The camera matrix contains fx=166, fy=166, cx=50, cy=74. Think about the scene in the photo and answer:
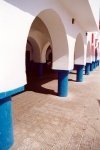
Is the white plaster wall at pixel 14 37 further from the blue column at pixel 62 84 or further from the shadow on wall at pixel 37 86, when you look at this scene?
the shadow on wall at pixel 37 86

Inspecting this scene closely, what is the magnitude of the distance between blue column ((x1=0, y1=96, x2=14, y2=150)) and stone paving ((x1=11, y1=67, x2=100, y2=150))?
9.5 inches

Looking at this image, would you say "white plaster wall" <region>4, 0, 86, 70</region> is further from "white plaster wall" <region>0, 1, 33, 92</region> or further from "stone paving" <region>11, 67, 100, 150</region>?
"stone paving" <region>11, 67, 100, 150</region>

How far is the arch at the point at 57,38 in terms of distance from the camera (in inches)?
235

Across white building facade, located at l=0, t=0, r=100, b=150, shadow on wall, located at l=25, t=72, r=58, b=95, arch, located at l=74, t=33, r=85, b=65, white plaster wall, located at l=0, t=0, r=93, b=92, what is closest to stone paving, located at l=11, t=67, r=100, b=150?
white building facade, located at l=0, t=0, r=100, b=150

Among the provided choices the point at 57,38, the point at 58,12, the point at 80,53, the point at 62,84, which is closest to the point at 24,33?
the point at 58,12

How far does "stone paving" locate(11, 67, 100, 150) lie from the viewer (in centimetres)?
395

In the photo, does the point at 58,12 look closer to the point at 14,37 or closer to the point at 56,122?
the point at 14,37

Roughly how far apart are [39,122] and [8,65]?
2.51 metres

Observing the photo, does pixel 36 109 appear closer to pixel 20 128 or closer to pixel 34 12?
pixel 20 128

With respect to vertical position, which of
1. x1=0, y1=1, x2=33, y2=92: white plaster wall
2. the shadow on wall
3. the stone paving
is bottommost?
the stone paving

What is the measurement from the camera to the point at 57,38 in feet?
22.9

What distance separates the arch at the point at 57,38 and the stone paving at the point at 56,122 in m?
1.66

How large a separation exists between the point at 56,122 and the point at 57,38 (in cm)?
353

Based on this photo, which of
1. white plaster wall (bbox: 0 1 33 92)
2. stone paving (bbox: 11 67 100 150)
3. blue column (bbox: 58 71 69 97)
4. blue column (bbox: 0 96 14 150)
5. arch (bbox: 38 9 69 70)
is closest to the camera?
Answer: white plaster wall (bbox: 0 1 33 92)
